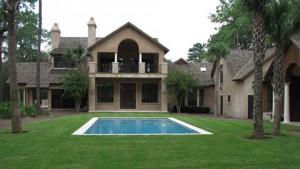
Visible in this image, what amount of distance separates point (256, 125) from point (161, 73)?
2339 cm

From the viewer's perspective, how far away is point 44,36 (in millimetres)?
62344

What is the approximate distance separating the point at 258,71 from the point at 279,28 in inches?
101

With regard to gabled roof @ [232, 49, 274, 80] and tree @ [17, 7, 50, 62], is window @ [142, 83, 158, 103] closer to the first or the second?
gabled roof @ [232, 49, 274, 80]

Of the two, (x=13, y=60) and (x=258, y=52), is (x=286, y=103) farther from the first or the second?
(x=13, y=60)

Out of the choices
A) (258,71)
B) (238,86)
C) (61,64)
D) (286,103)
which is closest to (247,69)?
(238,86)

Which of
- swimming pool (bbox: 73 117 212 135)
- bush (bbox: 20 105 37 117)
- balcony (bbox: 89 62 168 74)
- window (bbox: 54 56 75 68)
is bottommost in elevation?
swimming pool (bbox: 73 117 212 135)

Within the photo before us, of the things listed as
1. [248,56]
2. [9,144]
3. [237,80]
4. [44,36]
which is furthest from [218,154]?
[44,36]

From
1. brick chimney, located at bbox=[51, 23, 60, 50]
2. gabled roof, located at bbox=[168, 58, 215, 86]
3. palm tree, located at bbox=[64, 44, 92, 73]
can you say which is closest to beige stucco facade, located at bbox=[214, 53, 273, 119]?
gabled roof, located at bbox=[168, 58, 215, 86]

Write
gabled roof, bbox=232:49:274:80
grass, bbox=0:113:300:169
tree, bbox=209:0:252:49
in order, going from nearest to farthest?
grass, bbox=0:113:300:169
gabled roof, bbox=232:49:274:80
tree, bbox=209:0:252:49

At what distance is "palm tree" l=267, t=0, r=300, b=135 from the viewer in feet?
52.7

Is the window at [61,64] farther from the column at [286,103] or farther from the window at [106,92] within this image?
the column at [286,103]

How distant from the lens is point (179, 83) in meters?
36.7

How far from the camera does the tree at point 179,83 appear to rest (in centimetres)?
3675

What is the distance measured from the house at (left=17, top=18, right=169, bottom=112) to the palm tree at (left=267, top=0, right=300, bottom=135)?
71.8 ft
